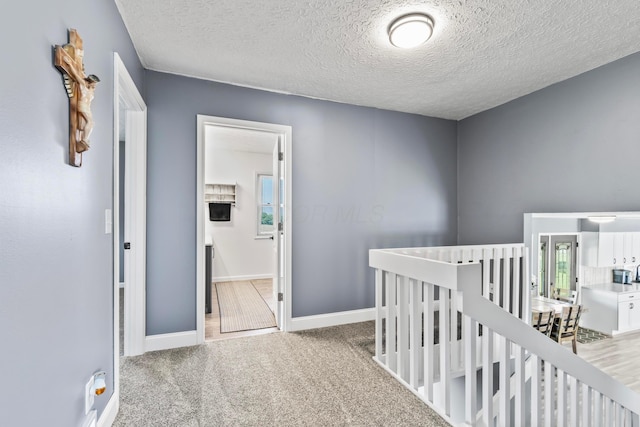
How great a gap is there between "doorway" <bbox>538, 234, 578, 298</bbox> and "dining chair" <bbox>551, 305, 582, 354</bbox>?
0.54ft

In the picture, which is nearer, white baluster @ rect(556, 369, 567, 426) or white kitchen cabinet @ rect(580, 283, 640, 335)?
white baluster @ rect(556, 369, 567, 426)

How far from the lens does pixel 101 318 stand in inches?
59.9

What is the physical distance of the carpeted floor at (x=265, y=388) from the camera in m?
1.71

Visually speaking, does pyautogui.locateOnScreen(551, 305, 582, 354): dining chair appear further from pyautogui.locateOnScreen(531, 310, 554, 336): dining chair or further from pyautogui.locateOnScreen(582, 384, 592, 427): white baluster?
pyautogui.locateOnScreen(582, 384, 592, 427): white baluster

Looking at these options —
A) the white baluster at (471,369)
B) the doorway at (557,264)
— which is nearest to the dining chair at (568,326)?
the doorway at (557,264)

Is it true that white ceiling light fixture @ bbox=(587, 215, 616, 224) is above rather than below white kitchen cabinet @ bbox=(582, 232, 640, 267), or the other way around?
above

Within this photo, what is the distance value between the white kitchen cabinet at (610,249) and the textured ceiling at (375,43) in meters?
1.42

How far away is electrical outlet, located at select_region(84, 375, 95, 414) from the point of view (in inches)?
52.5

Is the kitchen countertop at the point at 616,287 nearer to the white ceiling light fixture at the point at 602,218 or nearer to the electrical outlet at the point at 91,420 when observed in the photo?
the white ceiling light fixture at the point at 602,218

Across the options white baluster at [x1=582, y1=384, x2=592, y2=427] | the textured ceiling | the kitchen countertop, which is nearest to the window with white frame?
the textured ceiling

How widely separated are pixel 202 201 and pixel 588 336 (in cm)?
362

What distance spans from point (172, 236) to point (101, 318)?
1.15 meters

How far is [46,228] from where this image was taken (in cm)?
103

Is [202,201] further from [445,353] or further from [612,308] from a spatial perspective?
[612,308]
